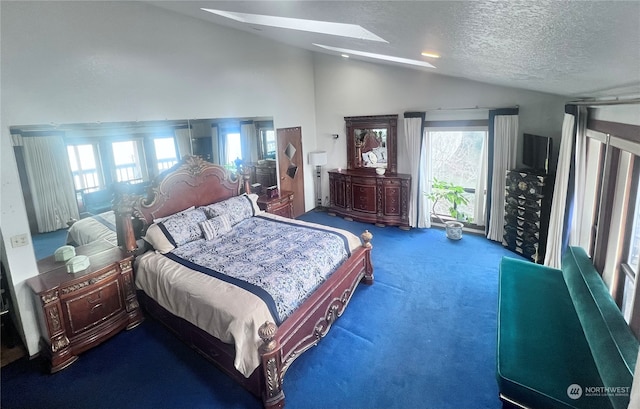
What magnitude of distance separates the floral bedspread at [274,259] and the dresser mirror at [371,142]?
2932 millimetres

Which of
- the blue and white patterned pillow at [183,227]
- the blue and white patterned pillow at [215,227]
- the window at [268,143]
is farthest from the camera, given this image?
the window at [268,143]

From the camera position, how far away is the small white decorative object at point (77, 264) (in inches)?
121

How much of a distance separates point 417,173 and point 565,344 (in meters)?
4.01

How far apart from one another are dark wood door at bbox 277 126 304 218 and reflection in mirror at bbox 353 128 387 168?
1.26 metres

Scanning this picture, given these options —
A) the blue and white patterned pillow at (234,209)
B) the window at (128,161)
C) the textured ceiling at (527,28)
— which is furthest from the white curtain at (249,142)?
the textured ceiling at (527,28)

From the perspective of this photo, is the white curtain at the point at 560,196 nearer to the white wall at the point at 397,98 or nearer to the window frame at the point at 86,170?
the white wall at the point at 397,98

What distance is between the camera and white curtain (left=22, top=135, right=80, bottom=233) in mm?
2980

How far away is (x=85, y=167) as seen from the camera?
338 centimetres

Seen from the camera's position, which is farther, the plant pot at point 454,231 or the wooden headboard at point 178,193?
the plant pot at point 454,231

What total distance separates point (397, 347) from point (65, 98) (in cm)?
418

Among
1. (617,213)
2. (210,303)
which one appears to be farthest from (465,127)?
(210,303)

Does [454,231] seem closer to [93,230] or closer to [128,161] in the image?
[128,161]

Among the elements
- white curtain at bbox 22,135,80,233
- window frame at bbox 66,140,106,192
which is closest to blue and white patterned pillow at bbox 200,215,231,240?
window frame at bbox 66,140,106,192

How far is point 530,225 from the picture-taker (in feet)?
14.9
